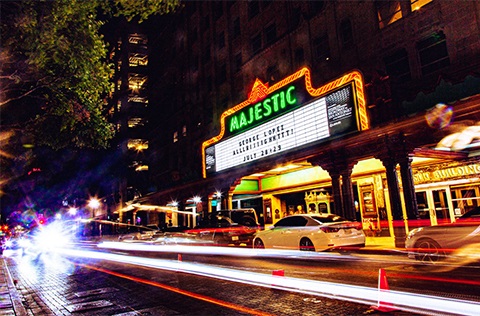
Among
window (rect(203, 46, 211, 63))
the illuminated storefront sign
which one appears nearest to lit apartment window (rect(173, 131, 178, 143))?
window (rect(203, 46, 211, 63))

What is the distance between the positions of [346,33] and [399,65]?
13.5ft

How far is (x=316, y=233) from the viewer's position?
13227mm

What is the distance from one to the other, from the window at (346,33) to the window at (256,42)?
8.03m

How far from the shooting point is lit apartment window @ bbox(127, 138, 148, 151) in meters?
50.7

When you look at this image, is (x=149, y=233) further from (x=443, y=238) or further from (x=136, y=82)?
(x=136, y=82)

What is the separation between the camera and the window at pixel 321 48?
2079 cm

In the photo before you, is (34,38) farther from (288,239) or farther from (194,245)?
(194,245)

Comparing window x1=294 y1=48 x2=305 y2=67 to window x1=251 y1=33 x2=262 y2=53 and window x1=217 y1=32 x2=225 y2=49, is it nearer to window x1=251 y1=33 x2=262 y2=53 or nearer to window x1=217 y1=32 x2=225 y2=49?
window x1=251 y1=33 x2=262 y2=53

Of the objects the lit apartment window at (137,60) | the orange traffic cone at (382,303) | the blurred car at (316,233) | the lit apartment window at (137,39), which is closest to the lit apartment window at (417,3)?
the blurred car at (316,233)

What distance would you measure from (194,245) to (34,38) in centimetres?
1400

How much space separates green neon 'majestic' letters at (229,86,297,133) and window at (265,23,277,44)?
253 inches

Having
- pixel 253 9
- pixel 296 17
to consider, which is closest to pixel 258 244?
pixel 296 17

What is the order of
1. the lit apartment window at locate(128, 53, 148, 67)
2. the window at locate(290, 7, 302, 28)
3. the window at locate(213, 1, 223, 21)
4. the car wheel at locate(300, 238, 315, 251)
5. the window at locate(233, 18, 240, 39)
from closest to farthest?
1. the car wheel at locate(300, 238, 315, 251)
2. the window at locate(290, 7, 302, 28)
3. the window at locate(233, 18, 240, 39)
4. the window at locate(213, 1, 223, 21)
5. the lit apartment window at locate(128, 53, 148, 67)

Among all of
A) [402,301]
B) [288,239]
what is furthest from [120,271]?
[402,301]
